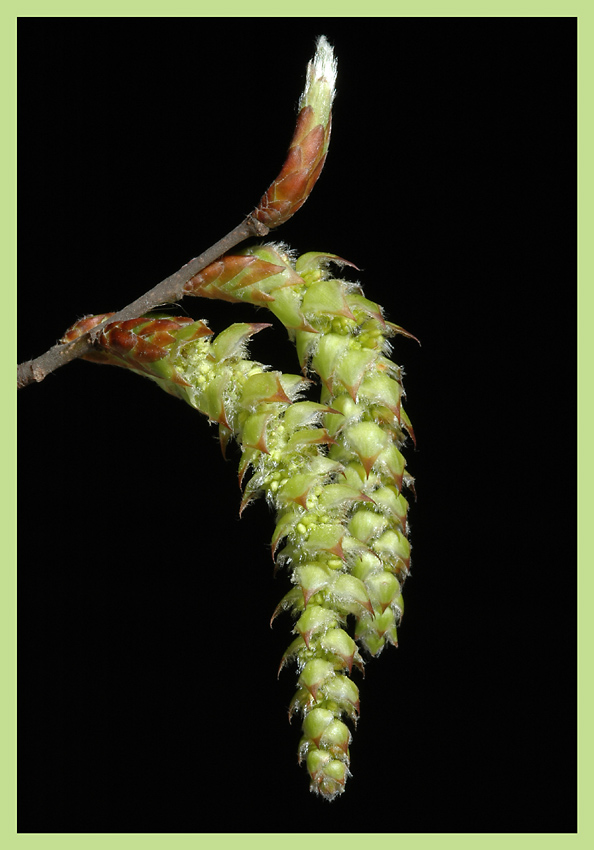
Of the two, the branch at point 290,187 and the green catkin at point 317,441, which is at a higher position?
the branch at point 290,187

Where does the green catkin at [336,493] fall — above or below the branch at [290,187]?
below

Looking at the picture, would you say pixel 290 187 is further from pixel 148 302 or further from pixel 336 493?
pixel 336 493

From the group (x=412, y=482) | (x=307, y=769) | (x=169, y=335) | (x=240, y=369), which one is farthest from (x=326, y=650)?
(x=169, y=335)

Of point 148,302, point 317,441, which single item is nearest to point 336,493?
point 317,441

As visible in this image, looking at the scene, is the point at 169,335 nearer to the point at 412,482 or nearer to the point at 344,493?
the point at 344,493
